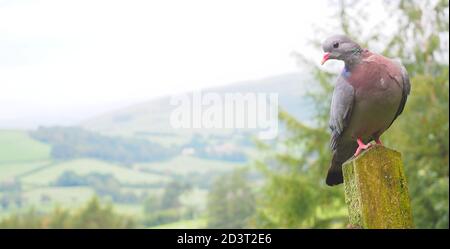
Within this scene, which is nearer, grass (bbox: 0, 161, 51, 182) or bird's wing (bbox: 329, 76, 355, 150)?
bird's wing (bbox: 329, 76, 355, 150)

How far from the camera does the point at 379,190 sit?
128 inches

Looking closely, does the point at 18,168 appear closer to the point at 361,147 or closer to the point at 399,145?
the point at 399,145

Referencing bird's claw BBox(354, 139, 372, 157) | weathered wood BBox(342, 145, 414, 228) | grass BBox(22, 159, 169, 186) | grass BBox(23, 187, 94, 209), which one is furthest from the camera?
grass BBox(22, 159, 169, 186)

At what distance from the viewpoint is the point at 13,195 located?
4394 cm

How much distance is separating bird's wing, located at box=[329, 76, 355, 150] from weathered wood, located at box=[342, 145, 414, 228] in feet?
0.77

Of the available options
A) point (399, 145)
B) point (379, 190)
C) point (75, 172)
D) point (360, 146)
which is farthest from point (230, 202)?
point (379, 190)

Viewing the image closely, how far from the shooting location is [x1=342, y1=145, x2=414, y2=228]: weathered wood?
322 centimetres

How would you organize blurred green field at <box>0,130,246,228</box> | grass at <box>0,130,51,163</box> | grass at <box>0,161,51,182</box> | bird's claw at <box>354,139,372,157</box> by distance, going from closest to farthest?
bird's claw at <box>354,139,372,157</box>
grass at <box>0,130,51,163</box>
blurred green field at <box>0,130,246,228</box>
grass at <box>0,161,51,182</box>

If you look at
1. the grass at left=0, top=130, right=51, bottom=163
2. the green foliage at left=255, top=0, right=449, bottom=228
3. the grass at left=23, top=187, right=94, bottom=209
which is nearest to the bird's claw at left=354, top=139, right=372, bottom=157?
the green foliage at left=255, top=0, right=449, bottom=228

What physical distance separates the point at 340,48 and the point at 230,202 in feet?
140

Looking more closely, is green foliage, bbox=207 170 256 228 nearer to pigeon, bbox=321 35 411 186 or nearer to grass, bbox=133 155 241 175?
grass, bbox=133 155 241 175
